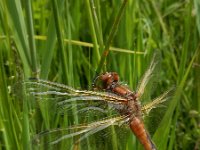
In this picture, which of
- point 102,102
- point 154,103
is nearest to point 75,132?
point 102,102

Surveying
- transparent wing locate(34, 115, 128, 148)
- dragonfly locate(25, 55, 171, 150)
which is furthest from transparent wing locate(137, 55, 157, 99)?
transparent wing locate(34, 115, 128, 148)

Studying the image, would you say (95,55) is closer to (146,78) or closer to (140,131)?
(146,78)

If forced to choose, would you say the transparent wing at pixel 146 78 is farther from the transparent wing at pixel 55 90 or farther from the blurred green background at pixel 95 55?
the transparent wing at pixel 55 90

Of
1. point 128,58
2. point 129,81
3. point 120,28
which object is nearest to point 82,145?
point 129,81

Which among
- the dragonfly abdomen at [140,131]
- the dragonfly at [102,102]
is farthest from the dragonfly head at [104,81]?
the dragonfly abdomen at [140,131]

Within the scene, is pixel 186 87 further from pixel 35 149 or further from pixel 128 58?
pixel 35 149
